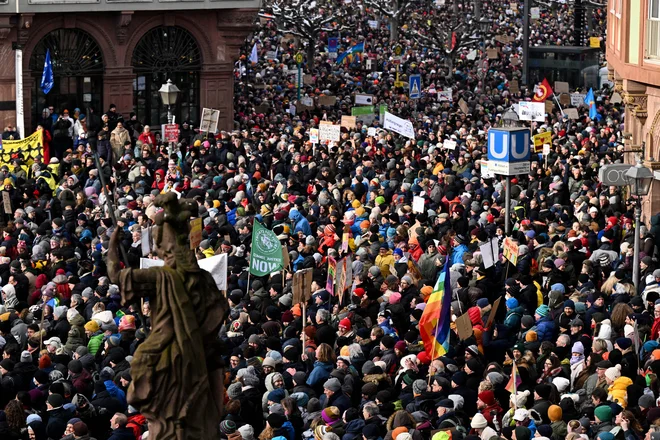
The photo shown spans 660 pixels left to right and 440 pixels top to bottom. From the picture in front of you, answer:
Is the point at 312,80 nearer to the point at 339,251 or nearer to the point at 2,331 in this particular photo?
the point at 339,251

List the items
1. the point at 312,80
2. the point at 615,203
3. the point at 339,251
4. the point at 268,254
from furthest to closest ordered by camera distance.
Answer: the point at 312,80
the point at 615,203
the point at 339,251
the point at 268,254

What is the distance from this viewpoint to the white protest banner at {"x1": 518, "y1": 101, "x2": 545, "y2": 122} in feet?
118

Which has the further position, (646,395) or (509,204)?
(509,204)

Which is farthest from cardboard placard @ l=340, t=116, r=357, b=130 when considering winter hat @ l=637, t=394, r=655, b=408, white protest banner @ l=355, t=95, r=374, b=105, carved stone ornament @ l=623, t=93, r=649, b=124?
winter hat @ l=637, t=394, r=655, b=408

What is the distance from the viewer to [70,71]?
40.8m

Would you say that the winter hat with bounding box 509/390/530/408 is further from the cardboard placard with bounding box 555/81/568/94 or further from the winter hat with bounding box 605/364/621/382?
the cardboard placard with bounding box 555/81/568/94

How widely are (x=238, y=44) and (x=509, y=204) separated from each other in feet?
61.6

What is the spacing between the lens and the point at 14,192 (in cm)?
2914

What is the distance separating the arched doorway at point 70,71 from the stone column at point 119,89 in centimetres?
18

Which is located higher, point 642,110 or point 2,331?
point 642,110

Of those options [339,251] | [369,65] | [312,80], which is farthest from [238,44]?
[339,251]

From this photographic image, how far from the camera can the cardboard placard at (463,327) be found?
18.8 metres

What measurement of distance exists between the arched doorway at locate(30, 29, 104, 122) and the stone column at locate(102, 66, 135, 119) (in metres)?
0.18

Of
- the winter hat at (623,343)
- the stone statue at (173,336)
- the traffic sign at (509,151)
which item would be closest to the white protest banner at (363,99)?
the traffic sign at (509,151)
